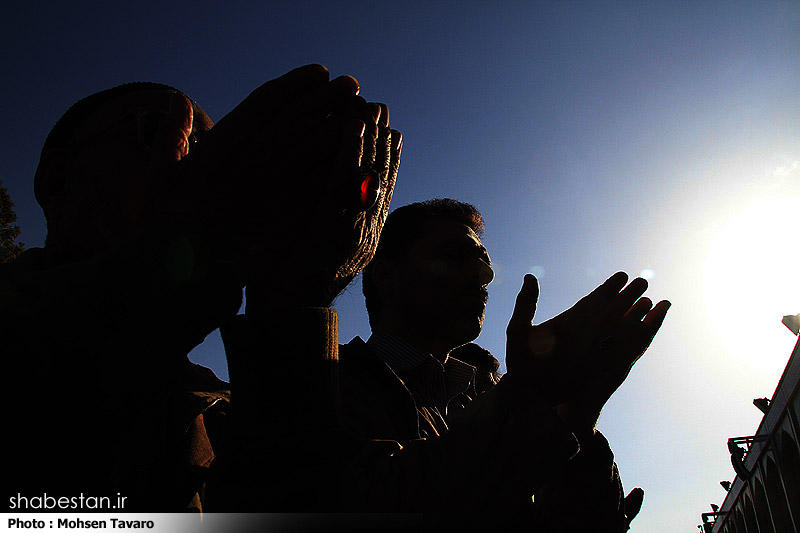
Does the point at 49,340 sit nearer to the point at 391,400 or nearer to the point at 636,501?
the point at 391,400

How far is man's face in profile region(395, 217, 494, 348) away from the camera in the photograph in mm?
2455

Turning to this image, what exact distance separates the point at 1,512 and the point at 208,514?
39cm

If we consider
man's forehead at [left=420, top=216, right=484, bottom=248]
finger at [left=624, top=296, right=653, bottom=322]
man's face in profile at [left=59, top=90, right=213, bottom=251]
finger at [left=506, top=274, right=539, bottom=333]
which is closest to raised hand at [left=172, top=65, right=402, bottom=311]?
man's face in profile at [left=59, top=90, right=213, bottom=251]

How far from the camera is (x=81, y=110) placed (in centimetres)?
181

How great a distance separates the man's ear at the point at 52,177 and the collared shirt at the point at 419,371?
1.48 m

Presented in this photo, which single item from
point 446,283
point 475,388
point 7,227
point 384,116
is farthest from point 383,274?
point 7,227

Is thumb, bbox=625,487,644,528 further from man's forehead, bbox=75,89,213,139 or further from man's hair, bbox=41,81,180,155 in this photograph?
man's hair, bbox=41,81,180,155

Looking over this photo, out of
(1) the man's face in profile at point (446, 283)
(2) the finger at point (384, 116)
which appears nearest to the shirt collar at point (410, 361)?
(1) the man's face in profile at point (446, 283)

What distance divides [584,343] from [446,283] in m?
1.10

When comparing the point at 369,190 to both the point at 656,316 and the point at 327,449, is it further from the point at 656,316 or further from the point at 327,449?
the point at 656,316

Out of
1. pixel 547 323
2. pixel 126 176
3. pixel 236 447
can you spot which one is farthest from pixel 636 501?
pixel 126 176

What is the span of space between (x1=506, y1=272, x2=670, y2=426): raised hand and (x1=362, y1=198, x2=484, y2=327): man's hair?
135 cm

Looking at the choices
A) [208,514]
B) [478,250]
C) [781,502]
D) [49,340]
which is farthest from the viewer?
→ [781,502]

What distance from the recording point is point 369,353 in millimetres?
A: 2076
